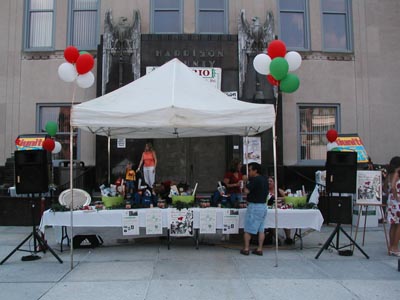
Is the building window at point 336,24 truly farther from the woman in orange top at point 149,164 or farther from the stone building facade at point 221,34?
the woman in orange top at point 149,164

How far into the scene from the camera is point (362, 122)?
43.6 feet

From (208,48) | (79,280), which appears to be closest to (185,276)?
(79,280)

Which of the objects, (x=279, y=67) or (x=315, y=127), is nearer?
(x=279, y=67)

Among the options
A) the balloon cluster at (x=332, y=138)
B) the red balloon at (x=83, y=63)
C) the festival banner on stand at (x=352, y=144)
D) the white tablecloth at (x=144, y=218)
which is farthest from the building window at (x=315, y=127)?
the red balloon at (x=83, y=63)

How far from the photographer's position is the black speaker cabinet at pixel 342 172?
6.99 metres

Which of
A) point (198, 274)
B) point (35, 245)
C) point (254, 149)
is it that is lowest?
point (198, 274)

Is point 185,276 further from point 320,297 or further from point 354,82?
point 354,82

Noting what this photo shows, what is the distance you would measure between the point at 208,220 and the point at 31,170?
331cm

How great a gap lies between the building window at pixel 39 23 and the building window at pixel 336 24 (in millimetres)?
9518

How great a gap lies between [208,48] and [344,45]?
4998 mm

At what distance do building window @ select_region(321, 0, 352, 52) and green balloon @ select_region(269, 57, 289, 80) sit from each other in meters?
7.71

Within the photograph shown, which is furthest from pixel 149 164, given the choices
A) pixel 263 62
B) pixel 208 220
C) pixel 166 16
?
pixel 166 16

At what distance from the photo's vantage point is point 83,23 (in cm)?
1340

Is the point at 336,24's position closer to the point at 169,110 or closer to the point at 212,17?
the point at 212,17
